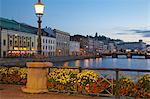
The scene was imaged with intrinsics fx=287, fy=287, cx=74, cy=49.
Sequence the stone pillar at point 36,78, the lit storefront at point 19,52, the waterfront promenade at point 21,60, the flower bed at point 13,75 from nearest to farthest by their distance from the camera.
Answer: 1. the stone pillar at point 36,78
2. the flower bed at point 13,75
3. the waterfront promenade at point 21,60
4. the lit storefront at point 19,52

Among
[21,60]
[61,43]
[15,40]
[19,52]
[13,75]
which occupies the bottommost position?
[13,75]

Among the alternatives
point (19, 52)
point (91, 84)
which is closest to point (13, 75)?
point (91, 84)

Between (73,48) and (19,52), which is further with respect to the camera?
(73,48)

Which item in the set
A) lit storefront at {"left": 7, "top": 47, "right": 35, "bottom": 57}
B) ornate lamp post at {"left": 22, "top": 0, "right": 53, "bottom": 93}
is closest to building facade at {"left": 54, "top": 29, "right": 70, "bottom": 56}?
lit storefront at {"left": 7, "top": 47, "right": 35, "bottom": 57}

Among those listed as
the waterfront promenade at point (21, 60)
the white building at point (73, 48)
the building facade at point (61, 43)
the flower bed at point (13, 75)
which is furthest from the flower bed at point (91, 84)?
A: the white building at point (73, 48)

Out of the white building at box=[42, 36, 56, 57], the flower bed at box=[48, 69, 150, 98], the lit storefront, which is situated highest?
the white building at box=[42, 36, 56, 57]

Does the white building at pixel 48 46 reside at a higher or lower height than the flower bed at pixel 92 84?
higher

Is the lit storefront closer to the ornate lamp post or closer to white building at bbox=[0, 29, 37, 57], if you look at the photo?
white building at bbox=[0, 29, 37, 57]

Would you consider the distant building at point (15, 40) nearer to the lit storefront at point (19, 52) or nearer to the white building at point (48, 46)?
the lit storefront at point (19, 52)

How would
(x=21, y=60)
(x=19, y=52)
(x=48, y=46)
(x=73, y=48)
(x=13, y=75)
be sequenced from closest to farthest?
(x=13, y=75)
(x=21, y=60)
(x=19, y=52)
(x=48, y=46)
(x=73, y=48)

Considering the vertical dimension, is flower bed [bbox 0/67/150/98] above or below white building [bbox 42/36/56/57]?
below

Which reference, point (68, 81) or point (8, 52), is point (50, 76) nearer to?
point (68, 81)

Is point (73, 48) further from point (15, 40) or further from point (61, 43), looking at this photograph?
point (15, 40)

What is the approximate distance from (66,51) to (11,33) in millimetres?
66709
